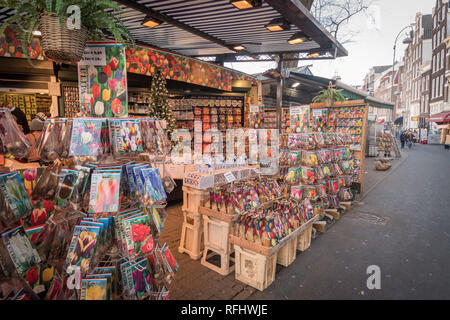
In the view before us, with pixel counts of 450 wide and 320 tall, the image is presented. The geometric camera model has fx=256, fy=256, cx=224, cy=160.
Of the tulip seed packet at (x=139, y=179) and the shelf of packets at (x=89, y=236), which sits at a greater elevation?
the tulip seed packet at (x=139, y=179)

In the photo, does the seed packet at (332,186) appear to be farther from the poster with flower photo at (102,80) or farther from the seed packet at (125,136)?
the poster with flower photo at (102,80)

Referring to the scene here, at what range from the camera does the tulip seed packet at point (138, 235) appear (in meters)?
1.95

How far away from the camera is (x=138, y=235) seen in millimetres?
1997

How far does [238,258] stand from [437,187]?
8.39 meters

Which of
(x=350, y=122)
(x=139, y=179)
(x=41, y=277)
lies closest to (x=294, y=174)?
(x=139, y=179)

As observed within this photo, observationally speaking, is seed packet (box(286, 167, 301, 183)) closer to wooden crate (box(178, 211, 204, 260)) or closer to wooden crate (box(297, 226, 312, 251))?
wooden crate (box(297, 226, 312, 251))

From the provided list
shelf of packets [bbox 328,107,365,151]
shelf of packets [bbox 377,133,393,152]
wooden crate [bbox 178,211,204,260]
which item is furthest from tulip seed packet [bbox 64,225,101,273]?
shelf of packets [bbox 377,133,393,152]

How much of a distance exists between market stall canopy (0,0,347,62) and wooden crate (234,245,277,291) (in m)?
3.84

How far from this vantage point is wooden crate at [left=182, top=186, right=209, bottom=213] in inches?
145

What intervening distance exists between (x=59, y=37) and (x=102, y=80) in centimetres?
41

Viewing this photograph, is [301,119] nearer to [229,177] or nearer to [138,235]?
[229,177]

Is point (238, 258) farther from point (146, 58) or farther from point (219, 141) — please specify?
point (219, 141)

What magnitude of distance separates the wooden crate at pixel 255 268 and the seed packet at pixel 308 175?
2152 mm

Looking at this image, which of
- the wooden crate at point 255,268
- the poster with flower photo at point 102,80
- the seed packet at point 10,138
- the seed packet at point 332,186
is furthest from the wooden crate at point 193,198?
the seed packet at point 332,186
